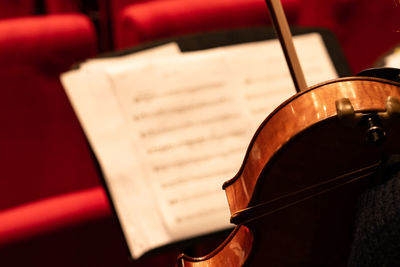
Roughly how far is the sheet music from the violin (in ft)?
0.57

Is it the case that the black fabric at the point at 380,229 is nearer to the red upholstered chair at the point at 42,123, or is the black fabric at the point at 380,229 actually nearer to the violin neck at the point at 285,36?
the violin neck at the point at 285,36

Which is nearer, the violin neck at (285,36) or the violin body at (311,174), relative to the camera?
the violin body at (311,174)

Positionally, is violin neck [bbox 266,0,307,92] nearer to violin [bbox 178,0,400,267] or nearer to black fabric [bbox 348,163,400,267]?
violin [bbox 178,0,400,267]

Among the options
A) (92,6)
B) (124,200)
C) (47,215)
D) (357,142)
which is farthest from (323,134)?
(92,6)

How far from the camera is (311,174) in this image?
17.7 inches

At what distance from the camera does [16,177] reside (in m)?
1.05

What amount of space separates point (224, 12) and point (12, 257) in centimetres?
65

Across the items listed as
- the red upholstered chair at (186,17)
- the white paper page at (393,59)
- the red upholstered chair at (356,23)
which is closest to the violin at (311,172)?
the white paper page at (393,59)

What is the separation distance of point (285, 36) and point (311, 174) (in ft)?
0.57

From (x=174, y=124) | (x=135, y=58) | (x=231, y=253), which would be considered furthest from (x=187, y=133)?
(x=231, y=253)

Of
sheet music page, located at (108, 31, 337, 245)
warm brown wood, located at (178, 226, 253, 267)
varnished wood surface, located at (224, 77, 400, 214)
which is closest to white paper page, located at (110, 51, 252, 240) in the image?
sheet music page, located at (108, 31, 337, 245)

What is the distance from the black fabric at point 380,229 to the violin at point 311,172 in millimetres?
30

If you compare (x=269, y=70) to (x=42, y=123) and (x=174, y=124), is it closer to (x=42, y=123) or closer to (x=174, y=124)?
(x=174, y=124)

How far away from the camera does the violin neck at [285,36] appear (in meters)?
0.54
